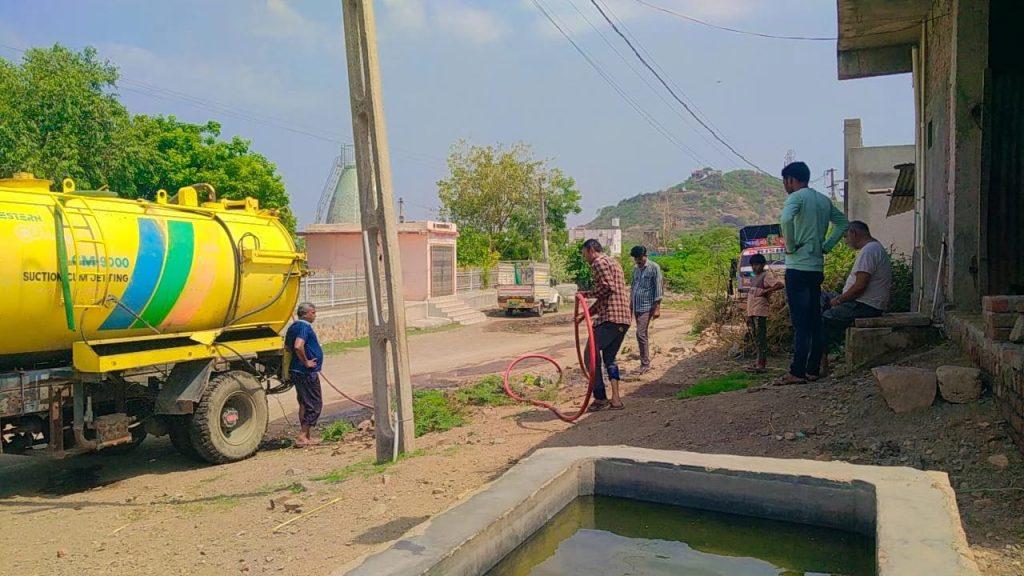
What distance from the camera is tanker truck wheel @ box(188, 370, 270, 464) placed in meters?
7.99

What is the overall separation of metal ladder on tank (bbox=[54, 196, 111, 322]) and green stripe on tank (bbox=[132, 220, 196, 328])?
1.74ft

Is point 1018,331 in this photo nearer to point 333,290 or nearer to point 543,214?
point 333,290

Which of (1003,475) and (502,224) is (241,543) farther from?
(502,224)

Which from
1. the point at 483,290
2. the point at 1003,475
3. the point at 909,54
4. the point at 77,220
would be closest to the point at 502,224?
the point at 483,290

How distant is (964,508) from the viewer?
3986 millimetres

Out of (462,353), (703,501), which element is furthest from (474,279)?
(703,501)

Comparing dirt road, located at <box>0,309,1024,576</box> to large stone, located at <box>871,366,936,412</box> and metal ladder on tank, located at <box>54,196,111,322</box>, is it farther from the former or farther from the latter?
metal ladder on tank, located at <box>54,196,111,322</box>

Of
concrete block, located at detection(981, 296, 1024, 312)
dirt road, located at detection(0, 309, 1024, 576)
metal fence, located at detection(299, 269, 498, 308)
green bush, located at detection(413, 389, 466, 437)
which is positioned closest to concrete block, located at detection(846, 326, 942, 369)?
dirt road, located at detection(0, 309, 1024, 576)

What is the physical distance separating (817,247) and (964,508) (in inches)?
123

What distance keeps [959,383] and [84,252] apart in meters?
7.11

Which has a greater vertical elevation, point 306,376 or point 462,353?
point 306,376

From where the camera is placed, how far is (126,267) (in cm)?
728

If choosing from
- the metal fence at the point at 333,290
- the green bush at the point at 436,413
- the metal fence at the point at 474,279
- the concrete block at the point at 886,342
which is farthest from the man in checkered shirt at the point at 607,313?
the metal fence at the point at 474,279

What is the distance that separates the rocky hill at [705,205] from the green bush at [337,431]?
→ 3772 inches
